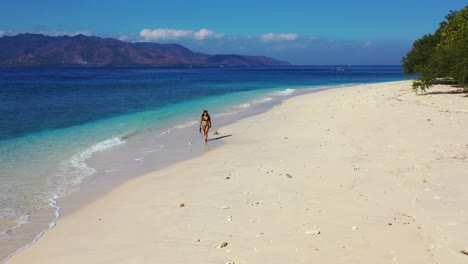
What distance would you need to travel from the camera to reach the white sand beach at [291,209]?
6922 millimetres

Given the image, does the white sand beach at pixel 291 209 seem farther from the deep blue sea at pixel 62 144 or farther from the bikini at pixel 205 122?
the bikini at pixel 205 122

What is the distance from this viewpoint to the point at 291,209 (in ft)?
29.0

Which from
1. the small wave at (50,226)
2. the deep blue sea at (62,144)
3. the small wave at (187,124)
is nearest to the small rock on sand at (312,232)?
the small wave at (50,226)

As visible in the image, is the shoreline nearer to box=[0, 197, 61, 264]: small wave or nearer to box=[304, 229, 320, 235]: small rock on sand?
box=[0, 197, 61, 264]: small wave

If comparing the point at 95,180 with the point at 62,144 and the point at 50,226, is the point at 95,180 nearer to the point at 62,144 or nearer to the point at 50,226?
the point at 50,226

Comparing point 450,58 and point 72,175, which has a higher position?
point 450,58

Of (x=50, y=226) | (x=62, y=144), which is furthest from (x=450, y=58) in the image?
(x=50, y=226)

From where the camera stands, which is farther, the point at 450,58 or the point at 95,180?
the point at 450,58

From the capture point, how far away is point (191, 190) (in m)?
10.9

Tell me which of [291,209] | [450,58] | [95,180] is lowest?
[95,180]

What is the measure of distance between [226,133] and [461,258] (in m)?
15.1

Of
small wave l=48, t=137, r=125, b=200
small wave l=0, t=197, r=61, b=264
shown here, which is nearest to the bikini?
small wave l=48, t=137, r=125, b=200

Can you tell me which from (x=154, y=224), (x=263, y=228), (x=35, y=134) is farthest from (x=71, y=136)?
(x=263, y=228)

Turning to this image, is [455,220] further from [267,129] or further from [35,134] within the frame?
[35,134]
